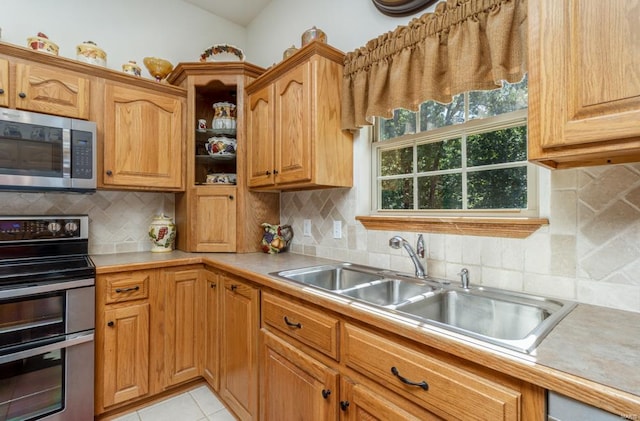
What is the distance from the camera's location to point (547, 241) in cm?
117

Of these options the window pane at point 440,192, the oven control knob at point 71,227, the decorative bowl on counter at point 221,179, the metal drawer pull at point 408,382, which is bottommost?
the metal drawer pull at point 408,382

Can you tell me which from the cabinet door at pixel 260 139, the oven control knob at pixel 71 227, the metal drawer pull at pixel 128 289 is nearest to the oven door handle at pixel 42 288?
the metal drawer pull at pixel 128 289

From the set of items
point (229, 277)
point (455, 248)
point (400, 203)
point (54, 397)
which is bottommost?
point (54, 397)

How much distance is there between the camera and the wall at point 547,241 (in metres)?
1.02

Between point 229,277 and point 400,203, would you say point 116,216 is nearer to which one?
point 229,277

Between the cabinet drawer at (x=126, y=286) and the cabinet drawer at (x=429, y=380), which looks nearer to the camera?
the cabinet drawer at (x=429, y=380)

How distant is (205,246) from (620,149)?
7.33 feet

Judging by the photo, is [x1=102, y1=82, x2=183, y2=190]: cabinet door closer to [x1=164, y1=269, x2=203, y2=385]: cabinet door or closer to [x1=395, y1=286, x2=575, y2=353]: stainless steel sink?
[x1=164, y1=269, x2=203, y2=385]: cabinet door

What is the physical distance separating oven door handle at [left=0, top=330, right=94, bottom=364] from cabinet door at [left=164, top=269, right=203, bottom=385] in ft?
1.36

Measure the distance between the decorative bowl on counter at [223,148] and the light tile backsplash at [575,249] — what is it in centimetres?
157

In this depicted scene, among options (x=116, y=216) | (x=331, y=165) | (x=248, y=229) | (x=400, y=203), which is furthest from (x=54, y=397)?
(x=400, y=203)

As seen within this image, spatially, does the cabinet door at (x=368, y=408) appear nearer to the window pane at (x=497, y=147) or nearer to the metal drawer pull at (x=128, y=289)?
the window pane at (x=497, y=147)

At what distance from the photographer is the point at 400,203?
180 centimetres

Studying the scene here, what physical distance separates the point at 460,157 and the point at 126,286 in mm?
1979
